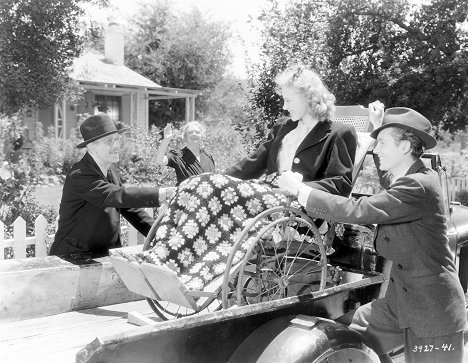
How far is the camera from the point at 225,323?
251 cm

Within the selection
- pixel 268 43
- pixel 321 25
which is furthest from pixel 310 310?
pixel 321 25

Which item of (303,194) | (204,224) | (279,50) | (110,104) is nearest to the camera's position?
(303,194)

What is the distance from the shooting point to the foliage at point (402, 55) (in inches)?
536

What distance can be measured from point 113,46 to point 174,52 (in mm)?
10447

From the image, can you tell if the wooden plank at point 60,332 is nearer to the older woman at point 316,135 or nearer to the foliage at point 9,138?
the older woman at point 316,135

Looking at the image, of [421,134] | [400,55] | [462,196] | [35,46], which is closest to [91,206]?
[421,134]

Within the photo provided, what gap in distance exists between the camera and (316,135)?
3.75 metres

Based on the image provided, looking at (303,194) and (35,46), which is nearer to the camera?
(303,194)

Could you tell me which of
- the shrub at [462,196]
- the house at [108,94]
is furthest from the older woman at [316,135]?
the house at [108,94]

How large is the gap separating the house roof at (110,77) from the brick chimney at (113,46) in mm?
325

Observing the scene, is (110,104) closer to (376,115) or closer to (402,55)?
(402,55)

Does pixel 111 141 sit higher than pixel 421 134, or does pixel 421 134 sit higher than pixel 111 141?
pixel 421 134

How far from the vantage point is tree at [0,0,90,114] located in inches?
483

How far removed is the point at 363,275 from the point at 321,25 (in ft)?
27.9
